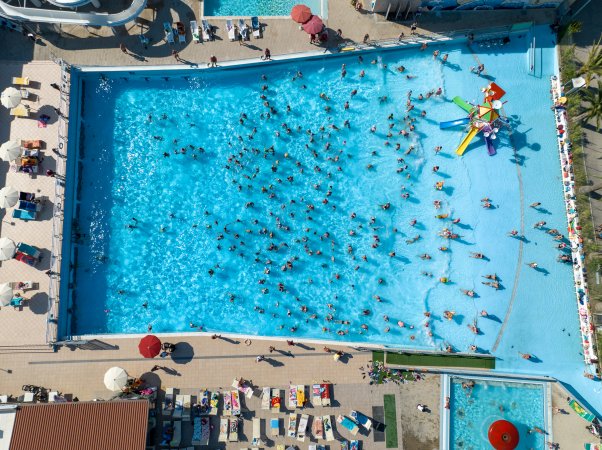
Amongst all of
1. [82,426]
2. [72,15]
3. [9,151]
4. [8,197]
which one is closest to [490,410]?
[82,426]

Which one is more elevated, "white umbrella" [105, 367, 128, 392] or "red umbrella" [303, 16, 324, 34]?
"red umbrella" [303, 16, 324, 34]

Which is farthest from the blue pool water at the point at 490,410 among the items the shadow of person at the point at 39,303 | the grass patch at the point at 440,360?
the shadow of person at the point at 39,303

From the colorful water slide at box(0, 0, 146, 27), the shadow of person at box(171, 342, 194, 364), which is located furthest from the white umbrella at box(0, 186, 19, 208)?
the shadow of person at box(171, 342, 194, 364)

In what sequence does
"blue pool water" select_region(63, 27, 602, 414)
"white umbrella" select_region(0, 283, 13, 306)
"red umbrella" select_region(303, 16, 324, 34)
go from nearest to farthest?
"white umbrella" select_region(0, 283, 13, 306) < "blue pool water" select_region(63, 27, 602, 414) < "red umbrella" select_region(303, 16, 324, 34)

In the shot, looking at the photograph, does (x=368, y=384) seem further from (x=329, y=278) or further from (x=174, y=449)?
(x=174, y=449)

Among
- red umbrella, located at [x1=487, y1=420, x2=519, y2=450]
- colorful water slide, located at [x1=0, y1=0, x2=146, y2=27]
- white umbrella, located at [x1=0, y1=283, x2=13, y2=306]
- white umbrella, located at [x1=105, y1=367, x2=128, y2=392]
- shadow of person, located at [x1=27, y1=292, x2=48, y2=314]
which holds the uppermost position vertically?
colorful water slide, located at [x1=0, y1=0, x2=146, y2=27]

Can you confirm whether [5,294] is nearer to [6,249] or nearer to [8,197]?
[6,249]

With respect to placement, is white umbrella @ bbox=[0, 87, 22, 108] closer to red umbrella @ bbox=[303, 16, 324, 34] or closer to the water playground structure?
red umbrella @ bbox=[303, 16, 324, 34]

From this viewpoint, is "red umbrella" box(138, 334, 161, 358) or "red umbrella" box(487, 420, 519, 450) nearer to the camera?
"red umbrella" box(487, 420, 519, 450)
